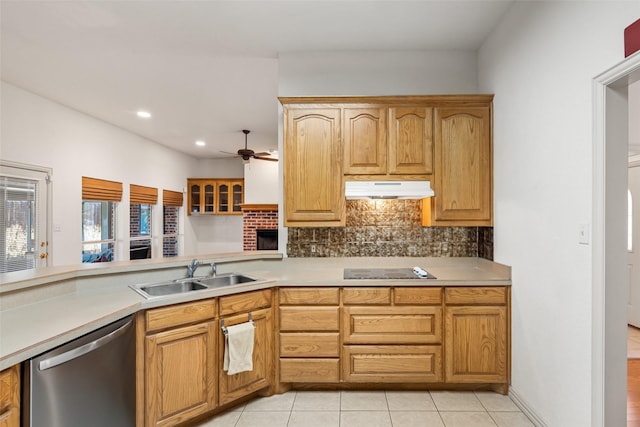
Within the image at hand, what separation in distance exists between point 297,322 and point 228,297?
1.89ft

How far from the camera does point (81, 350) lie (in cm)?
148

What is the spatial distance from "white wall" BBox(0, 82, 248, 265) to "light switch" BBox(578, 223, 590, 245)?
4989mm

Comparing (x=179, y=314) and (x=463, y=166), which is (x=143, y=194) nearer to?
(x=179, y=314)

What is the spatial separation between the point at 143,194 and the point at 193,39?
395 centimetres

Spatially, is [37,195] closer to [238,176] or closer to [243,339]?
[243,339]

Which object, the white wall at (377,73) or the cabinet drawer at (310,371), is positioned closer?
the cabinet drawer at (310,371)

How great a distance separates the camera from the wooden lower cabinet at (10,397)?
1.18 meters

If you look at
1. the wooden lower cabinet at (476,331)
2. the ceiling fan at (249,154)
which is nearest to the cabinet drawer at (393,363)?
the wooden lower cabinet at (476,331)

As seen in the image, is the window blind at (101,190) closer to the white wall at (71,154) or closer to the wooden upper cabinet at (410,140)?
the white wall at (71,154)

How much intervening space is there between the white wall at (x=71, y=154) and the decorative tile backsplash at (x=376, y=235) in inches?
125

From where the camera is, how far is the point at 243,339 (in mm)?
2262

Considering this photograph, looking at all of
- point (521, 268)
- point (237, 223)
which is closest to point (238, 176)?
point (237, 223)

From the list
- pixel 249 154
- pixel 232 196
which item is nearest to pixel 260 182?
pixel 232 196

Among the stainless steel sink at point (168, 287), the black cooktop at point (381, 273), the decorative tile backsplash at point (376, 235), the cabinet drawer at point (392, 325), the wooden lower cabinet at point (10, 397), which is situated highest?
the decorative tile backsplash at point (376, 235)
